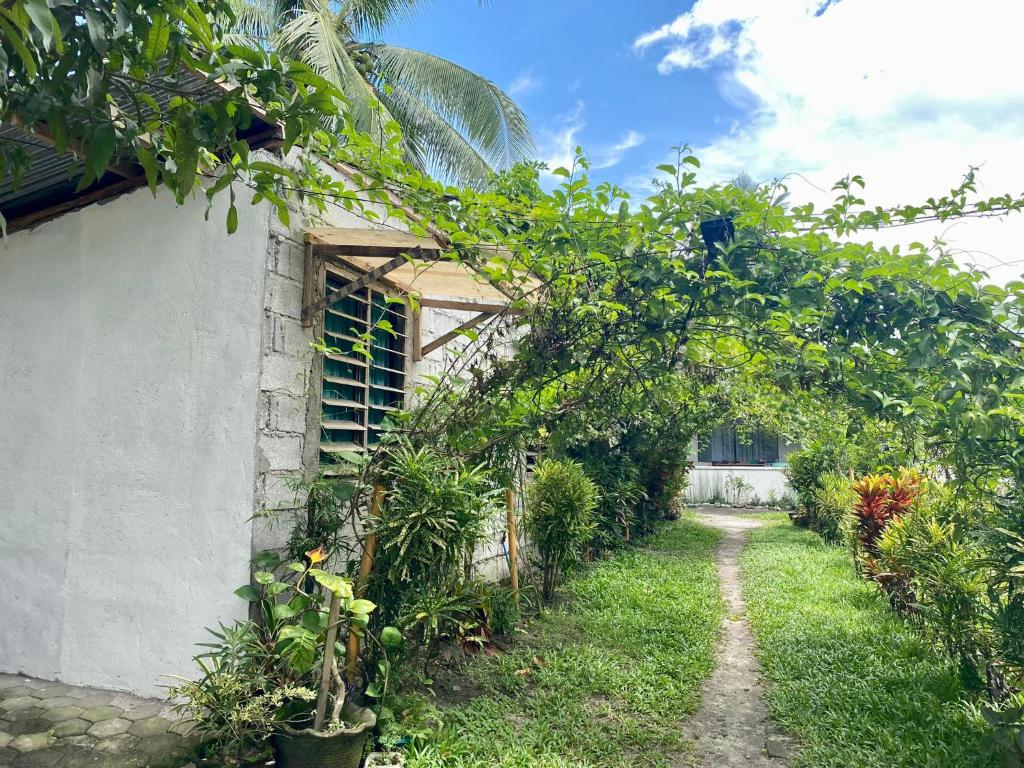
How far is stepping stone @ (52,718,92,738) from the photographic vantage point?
3.60 m

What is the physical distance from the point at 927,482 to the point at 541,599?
383 cm

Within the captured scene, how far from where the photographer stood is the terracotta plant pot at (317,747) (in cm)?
309

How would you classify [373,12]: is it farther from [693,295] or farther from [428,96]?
[693,295]

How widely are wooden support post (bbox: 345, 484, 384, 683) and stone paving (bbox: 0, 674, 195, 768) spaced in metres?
0.88

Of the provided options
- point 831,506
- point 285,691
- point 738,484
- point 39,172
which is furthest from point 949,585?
point 738,484

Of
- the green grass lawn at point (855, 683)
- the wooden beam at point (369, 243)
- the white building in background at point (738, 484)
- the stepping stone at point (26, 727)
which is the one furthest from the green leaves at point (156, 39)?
the white building in background at point (738, 484)

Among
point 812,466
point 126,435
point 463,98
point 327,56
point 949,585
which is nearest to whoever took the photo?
point 126,435

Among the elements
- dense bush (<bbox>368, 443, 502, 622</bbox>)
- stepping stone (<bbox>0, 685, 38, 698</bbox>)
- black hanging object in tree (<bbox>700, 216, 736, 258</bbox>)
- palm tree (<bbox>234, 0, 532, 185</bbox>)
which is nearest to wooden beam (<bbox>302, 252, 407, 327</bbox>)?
dense bush (<bbox>368, 443, 502, 622</bbox>)

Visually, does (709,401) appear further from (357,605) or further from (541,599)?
(357,605)

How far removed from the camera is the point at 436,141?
12.1 m

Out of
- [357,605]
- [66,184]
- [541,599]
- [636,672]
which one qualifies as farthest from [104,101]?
[541,599]

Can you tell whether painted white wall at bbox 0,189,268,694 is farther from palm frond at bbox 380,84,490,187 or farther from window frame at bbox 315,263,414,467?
palm frond at bbox 380,84,490,187

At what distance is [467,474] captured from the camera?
13.4 ft

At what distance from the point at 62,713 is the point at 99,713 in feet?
0.72
